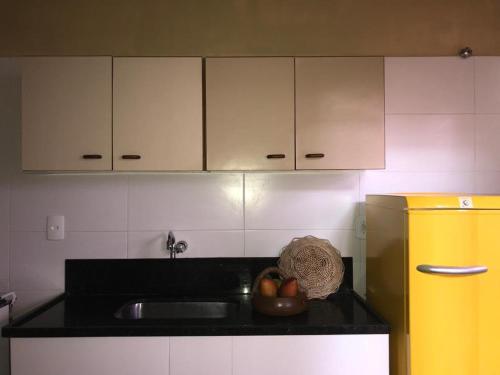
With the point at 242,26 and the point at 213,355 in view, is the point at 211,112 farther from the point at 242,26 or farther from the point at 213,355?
the point at 213,355

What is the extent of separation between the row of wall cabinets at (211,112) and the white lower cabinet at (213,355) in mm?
708

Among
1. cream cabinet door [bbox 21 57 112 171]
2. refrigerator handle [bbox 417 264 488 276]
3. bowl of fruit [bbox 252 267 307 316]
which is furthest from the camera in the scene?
cream cabinet door [bbox 21 57 112 171]

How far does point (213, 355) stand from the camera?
4.48 feet

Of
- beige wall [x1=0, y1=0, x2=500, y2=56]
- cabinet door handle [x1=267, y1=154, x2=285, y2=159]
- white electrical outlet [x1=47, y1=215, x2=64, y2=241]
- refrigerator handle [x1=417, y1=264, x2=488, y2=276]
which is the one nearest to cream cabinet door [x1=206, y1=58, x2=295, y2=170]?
cabinet door handle [x1=267, y1=154, x2=285, y2=159]

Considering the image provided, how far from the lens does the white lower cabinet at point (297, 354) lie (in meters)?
1.36

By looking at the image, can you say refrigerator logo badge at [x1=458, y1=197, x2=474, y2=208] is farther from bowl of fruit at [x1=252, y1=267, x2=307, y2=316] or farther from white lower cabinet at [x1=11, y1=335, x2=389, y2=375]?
bowl of fruit at [x1=252, y1=267, x2=307, y2=316]

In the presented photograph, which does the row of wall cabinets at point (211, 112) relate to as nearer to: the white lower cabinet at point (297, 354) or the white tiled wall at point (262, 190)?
the white tiled wall at point (262, 190)

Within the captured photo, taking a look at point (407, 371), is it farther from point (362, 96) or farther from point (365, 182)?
point (362, 96)

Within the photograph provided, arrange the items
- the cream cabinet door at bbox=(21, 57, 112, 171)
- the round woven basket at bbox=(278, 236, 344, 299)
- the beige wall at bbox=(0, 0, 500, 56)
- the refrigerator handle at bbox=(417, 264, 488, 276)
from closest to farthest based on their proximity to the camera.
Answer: the refrigerator handle at bbox=(417, 264, 488, 276), the cream cabinet door at bbox=(21, 57, 112, 171), the round woven basket at bbox=(278, 236, 344, 299), the beige wall at bbox=(0, 0, 500, 56)

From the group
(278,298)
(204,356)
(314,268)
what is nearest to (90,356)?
(204,356)

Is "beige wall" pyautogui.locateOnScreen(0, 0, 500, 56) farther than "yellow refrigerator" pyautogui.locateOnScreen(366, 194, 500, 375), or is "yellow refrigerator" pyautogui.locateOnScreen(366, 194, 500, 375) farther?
"beige wall" pyautogui.locateOnScreen(0, 0, 500, 56)

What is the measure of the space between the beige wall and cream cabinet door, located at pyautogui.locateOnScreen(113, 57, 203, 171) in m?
0.27

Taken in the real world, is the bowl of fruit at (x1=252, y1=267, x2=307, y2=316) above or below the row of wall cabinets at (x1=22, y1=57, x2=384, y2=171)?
below

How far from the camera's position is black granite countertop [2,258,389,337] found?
1354 mm
